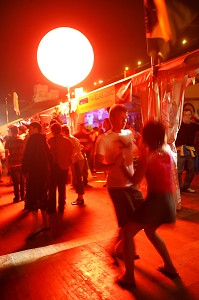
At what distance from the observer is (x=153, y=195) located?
2.97 m

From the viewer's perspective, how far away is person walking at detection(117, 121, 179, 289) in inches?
116

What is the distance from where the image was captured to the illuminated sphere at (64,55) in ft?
18.0

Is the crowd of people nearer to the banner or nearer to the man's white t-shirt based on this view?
the man's white t-shirt

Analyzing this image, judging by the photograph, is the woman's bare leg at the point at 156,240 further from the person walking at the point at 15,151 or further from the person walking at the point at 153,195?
the person walking at the point at 15,151

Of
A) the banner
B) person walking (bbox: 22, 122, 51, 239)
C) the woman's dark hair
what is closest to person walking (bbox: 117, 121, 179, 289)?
the woman's dark hair

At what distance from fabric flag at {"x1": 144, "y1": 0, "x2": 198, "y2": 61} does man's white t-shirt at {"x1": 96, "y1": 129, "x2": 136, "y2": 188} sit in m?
2.73

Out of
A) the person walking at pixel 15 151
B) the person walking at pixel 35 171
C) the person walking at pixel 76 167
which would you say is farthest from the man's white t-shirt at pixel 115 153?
the person walking at pixel 15 151

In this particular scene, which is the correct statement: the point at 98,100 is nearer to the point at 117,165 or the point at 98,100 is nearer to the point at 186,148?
the point at 186,148

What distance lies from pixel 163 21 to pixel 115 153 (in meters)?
3.20

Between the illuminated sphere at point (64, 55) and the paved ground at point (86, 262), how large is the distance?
3.18m

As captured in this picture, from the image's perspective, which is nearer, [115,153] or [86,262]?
[115,153]

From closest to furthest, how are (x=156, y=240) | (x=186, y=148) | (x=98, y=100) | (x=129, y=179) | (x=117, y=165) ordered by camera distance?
1. (x=156, y=240)
2. (x=129, y=179)
3. (x=117, y=165)
4. (x=186, y=148)
5. (x=98, y=100)

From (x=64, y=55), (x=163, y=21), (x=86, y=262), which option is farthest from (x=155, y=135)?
(x=64, y=55)

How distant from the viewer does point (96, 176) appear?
11.8 metres
